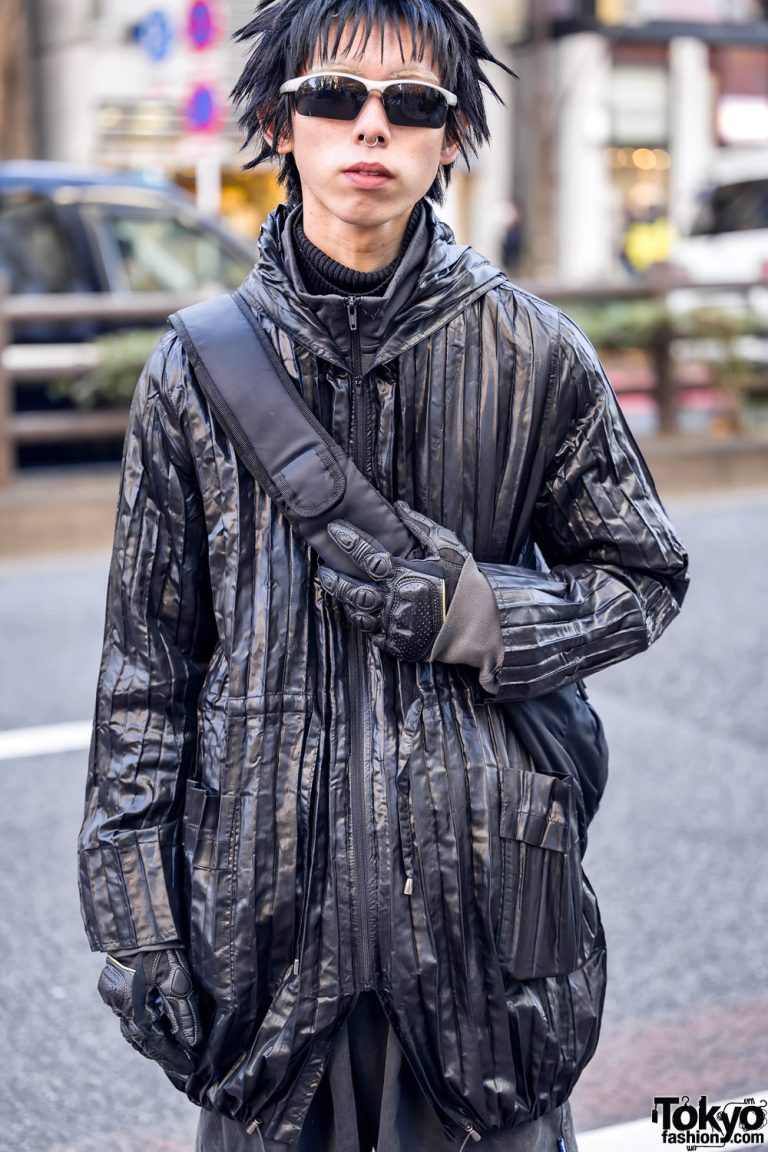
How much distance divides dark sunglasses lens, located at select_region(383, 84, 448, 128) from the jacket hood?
13 centimetres

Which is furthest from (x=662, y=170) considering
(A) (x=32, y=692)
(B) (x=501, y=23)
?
(A) (x=32, y=692)

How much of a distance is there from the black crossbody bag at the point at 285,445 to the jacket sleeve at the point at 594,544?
0.21 ft

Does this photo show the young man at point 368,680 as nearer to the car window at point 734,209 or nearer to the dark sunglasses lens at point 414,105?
the dark sunglasses lens at point 414,105

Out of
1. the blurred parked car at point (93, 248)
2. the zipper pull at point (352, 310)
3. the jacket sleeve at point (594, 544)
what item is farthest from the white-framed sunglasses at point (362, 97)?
the blurred parked car at point (93, 248)

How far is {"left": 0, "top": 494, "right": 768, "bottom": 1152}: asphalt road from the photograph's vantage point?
11.4 feet

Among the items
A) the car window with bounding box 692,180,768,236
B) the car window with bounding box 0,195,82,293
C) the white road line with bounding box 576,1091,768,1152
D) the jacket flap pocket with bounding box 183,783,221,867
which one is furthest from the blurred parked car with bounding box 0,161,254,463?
the car window with bounding box 692,180,768,236

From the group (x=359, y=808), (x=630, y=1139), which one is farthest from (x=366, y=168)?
(x=630, y=1139)

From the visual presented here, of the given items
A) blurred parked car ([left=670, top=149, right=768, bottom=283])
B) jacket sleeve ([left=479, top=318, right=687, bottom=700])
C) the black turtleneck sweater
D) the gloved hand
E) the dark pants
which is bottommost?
blurred parked car ([left=670, top=149, right=768, bottom=283])

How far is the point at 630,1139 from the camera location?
3236 millimetres

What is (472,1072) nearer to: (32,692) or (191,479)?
(191,479)

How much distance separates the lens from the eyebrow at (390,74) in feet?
6.32

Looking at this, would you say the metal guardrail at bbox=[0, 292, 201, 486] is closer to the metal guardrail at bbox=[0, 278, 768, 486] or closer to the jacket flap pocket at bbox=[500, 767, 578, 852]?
the metal guardrail at bbox=[0, 278, 768, 486]

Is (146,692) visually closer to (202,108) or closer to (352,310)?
(352,310)

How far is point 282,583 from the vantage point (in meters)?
1.96
